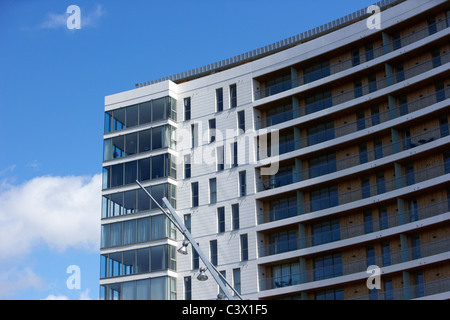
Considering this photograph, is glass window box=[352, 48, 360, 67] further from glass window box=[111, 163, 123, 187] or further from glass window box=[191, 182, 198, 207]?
glass window box=[111, 163, 123, 187]

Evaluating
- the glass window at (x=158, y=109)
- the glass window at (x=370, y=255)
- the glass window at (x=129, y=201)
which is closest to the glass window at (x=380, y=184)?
the glass window at (x=370, y=255)

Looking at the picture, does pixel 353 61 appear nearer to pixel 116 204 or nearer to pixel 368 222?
pixel 368 222

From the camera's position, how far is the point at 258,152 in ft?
229

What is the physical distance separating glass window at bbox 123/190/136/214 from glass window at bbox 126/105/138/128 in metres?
7.28

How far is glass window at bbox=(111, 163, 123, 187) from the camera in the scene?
72875 millimetres

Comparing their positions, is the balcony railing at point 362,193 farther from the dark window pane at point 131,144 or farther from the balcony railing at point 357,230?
the dark window pane at point 131,144

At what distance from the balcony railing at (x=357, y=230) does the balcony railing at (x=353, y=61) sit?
14.4 m

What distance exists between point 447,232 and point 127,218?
96.1 ft

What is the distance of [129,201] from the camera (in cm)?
7162

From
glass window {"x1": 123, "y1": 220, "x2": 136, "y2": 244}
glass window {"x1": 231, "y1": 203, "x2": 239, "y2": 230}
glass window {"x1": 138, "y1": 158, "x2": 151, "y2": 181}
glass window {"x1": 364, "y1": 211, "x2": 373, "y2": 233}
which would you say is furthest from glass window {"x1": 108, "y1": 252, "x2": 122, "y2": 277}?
glass window {"x1": 364, "y1": 211, "x2": 373, "y2": 233}

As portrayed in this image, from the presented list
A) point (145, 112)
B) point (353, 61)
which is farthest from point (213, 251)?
Result: point (353, 61)

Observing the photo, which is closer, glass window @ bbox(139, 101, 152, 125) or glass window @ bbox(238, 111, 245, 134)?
glass window @ bbox(238, 111, 245, 134)

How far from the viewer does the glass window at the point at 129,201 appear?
234ft
